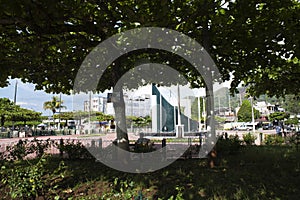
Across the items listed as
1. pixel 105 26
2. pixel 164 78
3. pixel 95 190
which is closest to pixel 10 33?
pixel 105 26

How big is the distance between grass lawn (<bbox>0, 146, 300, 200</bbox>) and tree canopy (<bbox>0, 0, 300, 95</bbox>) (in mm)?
3312

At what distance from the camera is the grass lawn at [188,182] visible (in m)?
5.58

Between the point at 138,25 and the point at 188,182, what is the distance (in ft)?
13.6

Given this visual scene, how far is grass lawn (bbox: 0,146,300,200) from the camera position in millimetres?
5578

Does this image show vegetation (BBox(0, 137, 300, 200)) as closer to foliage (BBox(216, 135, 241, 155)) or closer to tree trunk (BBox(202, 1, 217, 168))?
tree trunk (BBox(202, 1, 217, 168))

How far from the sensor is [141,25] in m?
5.95

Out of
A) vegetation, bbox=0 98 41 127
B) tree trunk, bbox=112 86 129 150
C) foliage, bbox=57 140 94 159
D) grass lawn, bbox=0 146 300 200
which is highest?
vegetation, bbox=0 98 41 127

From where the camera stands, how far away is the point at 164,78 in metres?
11.6

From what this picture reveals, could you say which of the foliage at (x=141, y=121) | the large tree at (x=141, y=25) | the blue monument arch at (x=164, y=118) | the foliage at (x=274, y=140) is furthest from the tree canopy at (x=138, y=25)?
the foliage at (x=141, y=121)

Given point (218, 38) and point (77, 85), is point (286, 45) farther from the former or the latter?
point (77, 85)

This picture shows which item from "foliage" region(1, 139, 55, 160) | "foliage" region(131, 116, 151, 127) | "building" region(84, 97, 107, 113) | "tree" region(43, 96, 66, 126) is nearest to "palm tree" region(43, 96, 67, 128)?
"tree" region(43, 96, 66, 126)

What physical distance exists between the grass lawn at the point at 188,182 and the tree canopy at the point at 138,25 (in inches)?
130

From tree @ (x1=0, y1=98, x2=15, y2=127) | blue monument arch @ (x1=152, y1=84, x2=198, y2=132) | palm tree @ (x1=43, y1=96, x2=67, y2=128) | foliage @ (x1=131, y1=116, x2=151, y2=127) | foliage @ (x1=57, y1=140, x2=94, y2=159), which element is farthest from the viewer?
palm tree @ (x1=43, y1=96, x2=67, y2=128)

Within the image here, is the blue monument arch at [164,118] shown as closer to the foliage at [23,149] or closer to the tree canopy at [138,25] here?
the foliage at [23,149]
